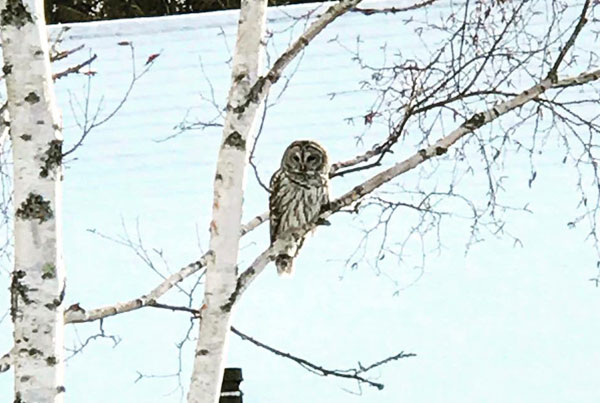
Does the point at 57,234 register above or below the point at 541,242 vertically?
above

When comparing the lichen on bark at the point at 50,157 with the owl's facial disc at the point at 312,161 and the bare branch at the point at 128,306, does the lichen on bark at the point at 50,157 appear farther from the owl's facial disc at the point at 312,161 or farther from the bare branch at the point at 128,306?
the owl's facial disc at the point at 312,161

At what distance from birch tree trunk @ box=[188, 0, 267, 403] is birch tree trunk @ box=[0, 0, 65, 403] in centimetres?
38

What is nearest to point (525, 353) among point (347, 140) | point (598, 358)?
point (598, 358)

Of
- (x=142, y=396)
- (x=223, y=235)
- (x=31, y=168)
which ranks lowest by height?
(x=142, y=396)

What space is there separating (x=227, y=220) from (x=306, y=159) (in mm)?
1439

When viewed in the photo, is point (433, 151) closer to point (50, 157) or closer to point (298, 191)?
point (50, 157)

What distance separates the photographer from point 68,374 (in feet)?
15.0

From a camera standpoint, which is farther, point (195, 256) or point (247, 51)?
point (195, 256)

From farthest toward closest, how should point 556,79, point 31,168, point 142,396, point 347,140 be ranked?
1. point 347,140
2. point 142,396
3. point 556,79
4. point 31,168

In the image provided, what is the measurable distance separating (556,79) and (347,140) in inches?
109

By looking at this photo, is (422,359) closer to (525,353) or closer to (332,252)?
(525,353)

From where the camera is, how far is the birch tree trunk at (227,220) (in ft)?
9.75

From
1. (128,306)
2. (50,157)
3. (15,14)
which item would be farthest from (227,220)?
(15,14)

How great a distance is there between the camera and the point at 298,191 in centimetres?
440
